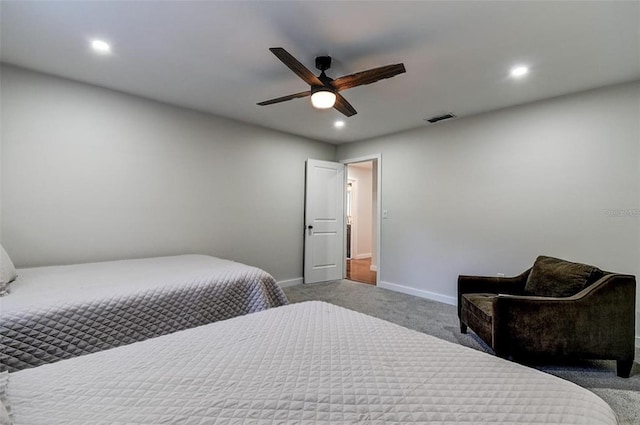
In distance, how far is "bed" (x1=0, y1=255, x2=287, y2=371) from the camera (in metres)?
1.53

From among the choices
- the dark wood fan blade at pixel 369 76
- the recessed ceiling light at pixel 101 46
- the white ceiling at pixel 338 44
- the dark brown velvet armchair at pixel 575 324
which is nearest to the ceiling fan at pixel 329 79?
the dark wood fan blade at pixel 369 76

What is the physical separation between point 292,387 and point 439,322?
2.80 meters

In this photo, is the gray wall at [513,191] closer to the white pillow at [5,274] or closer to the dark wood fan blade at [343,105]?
the dark wood fan blade at [343,105]

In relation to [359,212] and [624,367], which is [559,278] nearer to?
[624,367]

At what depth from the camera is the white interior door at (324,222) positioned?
15.8 ft

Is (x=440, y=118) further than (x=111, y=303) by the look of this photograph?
Yes

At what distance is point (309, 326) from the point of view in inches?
51.8

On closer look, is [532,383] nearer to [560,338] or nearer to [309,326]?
[309,326]

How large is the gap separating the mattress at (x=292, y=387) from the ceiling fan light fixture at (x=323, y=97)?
183 cm

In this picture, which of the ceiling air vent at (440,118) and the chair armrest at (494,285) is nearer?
the chair armrest at (494,285)

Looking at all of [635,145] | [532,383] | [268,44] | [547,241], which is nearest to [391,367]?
[532,383]

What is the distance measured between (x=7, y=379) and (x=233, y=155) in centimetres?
348

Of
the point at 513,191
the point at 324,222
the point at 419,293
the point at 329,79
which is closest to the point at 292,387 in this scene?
the point at 329,79

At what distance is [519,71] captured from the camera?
259 cm
